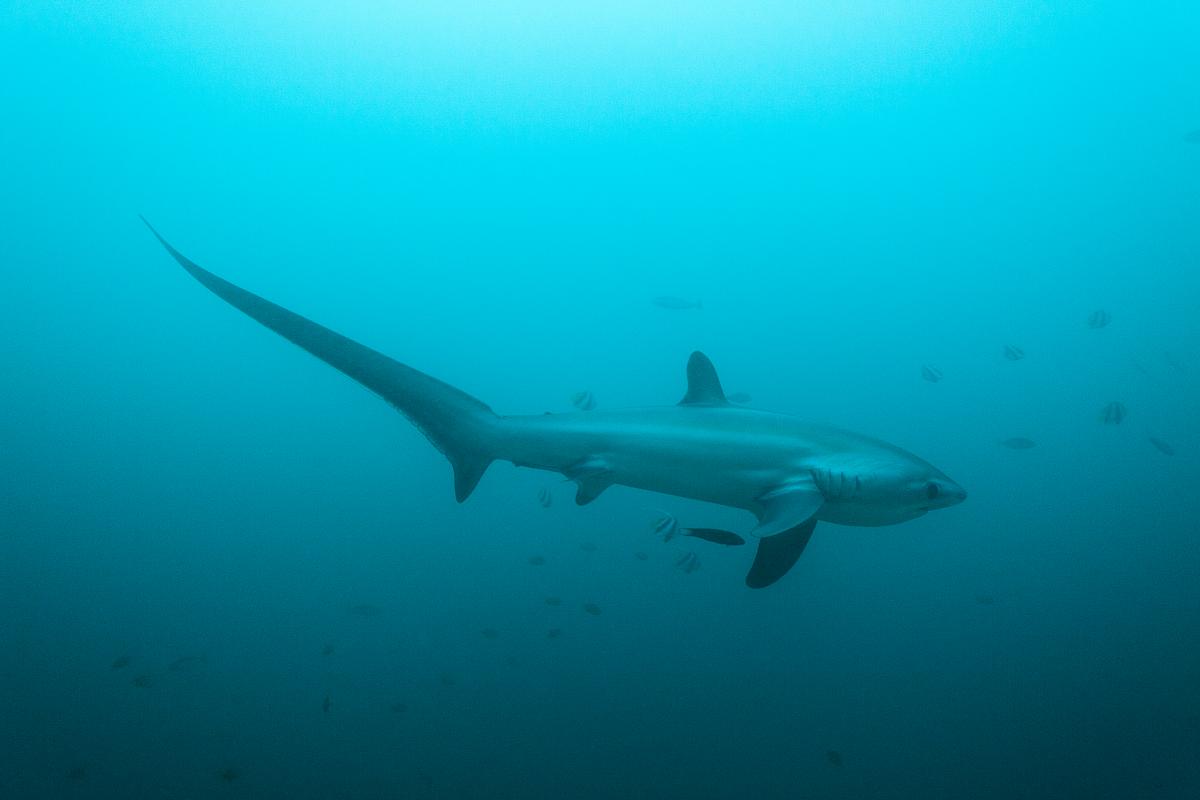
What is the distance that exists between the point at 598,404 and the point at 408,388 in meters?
24.2

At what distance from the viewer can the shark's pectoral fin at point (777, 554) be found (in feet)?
10.9

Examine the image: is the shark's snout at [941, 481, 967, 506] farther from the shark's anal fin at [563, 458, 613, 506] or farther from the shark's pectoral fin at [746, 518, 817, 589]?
the shark's anal fin at [563, 458, 613, 506]

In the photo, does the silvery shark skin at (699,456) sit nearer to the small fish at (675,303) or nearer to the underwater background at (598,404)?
the underwater background at (598,404)

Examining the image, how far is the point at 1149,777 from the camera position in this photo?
9609 millimetres

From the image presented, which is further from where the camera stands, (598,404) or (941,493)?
(598,404)

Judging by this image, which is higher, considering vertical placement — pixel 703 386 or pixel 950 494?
pixel 703 386

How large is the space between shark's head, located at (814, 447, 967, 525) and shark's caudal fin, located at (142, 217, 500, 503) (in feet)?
5.27

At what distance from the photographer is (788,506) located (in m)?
3.08

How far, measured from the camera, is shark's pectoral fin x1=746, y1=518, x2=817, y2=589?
3.31 meters

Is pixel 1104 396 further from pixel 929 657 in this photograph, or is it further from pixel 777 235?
pixel 929 657

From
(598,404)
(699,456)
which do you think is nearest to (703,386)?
(699,456)

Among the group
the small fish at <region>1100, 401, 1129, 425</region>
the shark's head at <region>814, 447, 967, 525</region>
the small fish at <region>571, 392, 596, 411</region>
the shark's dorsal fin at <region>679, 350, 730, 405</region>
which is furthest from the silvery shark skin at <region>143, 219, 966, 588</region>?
the small fish at <region>1100, 401, 1129, 425</region>

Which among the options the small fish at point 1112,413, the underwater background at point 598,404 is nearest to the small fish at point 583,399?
the underwater background at point 598,404

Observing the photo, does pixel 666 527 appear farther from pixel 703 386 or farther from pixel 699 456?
pixel 699 456
